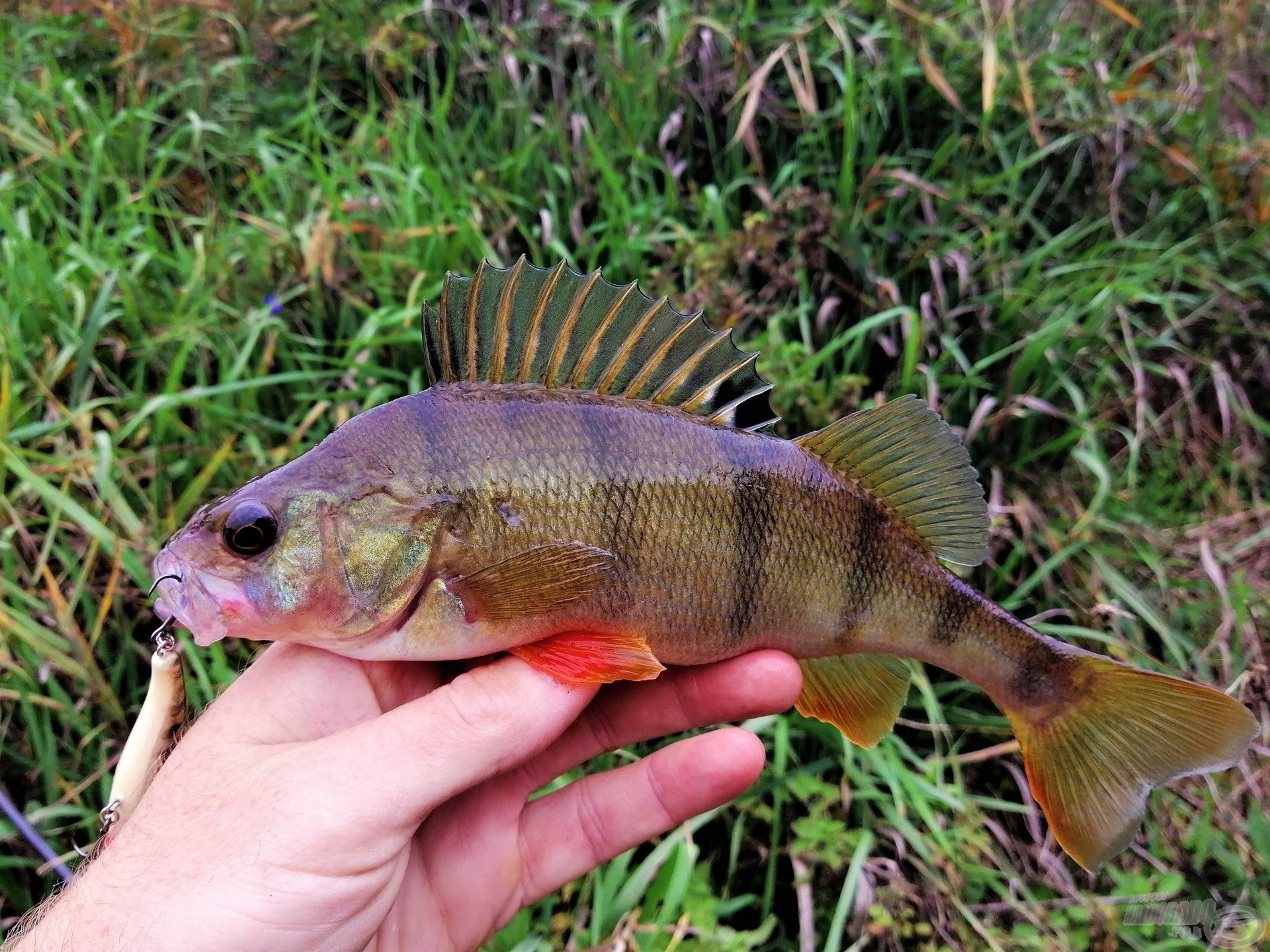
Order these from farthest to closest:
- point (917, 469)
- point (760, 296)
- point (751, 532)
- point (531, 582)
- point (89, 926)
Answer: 1. point (760, 296)
2. point (917, 469)
3. point (751, 532)
4. point (531, 582)
5. point (89, 926)

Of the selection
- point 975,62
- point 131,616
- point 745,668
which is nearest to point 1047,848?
point 745,668

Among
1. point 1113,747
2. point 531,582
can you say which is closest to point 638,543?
point 531,582

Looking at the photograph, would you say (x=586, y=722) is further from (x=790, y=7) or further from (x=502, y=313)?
(x=790, y=7)

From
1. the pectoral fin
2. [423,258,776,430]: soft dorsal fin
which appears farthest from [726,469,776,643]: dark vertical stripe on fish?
the pectoral fin

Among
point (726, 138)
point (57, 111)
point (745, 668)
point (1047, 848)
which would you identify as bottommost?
point (1047, 848)

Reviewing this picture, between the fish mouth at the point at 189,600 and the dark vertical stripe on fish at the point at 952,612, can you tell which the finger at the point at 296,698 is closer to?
the fish mouth at the point at 189,600

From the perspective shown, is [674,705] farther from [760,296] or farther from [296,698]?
[760,296]

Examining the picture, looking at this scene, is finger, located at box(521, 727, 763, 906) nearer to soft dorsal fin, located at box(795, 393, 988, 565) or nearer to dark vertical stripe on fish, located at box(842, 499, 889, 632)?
dark vertical stripe on fish, located at box(842, 499, 889, 632)
